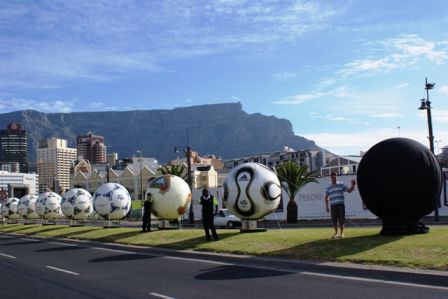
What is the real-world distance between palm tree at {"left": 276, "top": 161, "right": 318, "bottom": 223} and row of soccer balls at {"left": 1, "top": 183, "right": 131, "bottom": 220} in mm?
11700

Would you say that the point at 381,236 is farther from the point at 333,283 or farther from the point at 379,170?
the point at 333,283

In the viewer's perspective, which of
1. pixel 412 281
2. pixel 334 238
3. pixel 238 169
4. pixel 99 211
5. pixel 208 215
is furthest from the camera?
pixel 99 211

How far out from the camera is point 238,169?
60.8 ft

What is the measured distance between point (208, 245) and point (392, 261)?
6.32 meters

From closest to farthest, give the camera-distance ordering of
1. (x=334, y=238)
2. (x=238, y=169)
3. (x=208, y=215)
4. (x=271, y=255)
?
(x=271, y=255) → (x=334, y=238) → (x=208, y=215) → (x=238, y=169)

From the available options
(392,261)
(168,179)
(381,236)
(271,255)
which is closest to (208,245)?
(271,255)

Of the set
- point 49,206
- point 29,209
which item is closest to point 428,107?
point 49,206

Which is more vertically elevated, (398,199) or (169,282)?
(398,199)

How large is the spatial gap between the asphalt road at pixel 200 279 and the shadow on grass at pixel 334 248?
0.57m

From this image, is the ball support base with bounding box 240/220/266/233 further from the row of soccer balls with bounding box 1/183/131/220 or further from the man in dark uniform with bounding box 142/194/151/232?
the row of soccer balls with bounding box 1/183/131/220

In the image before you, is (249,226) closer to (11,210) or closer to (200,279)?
(200,279)

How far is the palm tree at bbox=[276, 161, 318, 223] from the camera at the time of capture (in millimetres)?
36625

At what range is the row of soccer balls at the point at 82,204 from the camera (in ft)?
93.4

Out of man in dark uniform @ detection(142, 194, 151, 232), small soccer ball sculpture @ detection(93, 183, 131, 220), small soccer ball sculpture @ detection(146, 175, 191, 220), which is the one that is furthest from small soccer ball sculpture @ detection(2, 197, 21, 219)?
man in dark uniform @ detection(142, 194, 151, 232)
